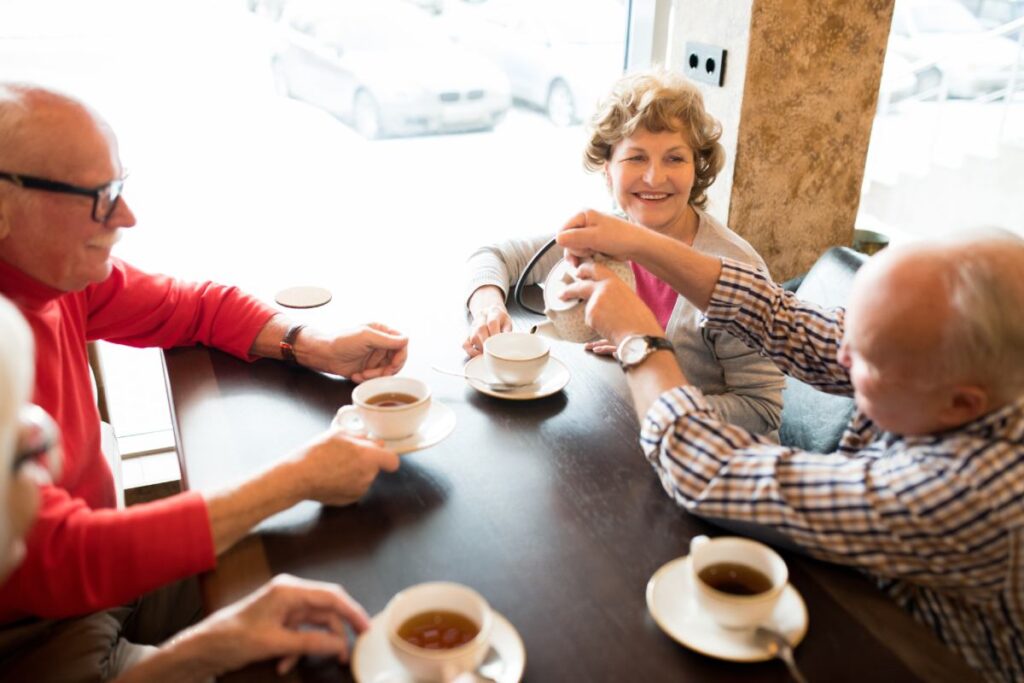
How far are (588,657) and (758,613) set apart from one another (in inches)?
7.7

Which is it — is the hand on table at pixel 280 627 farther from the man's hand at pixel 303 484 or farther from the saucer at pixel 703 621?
the saucer at pixel 703 621

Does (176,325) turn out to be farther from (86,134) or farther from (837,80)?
(837,80)

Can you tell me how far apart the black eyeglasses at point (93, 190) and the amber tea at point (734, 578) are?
1.02 m

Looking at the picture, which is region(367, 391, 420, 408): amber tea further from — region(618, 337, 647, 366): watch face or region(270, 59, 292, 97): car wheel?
region(270, 59, 292, 97): car wheel

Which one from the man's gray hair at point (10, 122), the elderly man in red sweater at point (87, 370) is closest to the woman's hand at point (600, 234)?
the elderly man in red sweater at point (87, 370)

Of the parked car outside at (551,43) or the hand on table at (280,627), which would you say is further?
the parked car outside at (551,43)

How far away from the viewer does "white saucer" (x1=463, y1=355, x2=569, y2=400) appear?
4.98ft

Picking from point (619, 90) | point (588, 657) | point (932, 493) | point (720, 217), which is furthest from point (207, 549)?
point (720, 217)

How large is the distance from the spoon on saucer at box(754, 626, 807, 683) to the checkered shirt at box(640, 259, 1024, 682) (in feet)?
0.48

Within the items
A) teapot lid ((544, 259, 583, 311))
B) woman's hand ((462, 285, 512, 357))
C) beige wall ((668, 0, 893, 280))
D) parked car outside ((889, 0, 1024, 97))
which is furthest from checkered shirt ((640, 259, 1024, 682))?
parked car outside ((889, 0, 1024, 97))

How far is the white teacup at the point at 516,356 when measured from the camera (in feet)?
4.90

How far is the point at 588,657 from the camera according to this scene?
975mm

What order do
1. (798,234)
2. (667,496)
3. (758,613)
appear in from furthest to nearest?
(798,234) < (667,496) < (758,613)

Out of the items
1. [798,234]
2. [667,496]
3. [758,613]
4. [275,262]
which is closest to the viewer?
[758,613]
